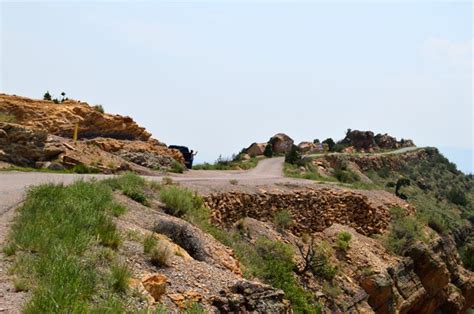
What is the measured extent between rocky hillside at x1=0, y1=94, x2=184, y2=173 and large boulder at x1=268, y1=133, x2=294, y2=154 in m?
32.5

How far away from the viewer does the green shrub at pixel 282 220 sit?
17531 mm

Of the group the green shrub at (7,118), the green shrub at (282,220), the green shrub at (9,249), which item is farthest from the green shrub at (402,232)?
the green shrub at (7,118)

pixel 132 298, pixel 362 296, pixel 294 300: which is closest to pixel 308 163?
pixel 362 296

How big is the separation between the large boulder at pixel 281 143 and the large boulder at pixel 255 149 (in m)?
2.29

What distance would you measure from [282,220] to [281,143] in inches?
1740

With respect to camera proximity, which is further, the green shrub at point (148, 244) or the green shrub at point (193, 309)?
the green shrub at point (148, 244)

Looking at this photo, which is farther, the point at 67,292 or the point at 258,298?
the point at 258,298

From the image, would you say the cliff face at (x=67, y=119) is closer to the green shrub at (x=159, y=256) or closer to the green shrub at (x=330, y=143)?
the green shrub at (x=159, y=256)

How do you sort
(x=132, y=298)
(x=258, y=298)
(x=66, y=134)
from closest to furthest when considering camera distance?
(x=132, y=298) → (x=258, y=298) → (x=66, y=134)

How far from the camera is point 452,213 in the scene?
45688 mm

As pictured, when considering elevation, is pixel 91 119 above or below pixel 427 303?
above

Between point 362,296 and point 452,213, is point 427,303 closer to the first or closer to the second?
point 362,296

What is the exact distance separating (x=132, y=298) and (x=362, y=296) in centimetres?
Answer: 1114

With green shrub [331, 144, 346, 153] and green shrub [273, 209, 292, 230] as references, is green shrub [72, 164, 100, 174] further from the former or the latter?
green shrub [331, 144, 346, 153]
